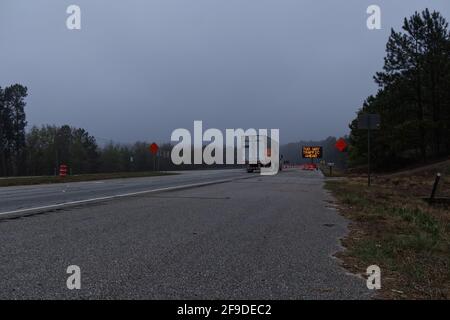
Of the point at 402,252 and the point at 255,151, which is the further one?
the point at 255,151

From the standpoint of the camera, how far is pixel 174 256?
5844mm

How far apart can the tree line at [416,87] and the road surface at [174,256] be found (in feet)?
124

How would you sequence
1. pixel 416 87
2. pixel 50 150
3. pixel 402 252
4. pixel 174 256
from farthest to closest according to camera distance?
1. pixel 50 150
2. pixel 416 87
3. pixel 402 252
4. pixel 174 256

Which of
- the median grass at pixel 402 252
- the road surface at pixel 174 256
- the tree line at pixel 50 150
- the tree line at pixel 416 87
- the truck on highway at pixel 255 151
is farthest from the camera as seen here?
the tree line at pixel 50 150

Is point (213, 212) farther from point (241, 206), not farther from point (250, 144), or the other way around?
point (250, 144)

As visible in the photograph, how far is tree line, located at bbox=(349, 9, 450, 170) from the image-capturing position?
4391 centimetres

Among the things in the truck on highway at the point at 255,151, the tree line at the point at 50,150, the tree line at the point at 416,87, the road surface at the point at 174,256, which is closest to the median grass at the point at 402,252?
the road surface at the point at 174,256

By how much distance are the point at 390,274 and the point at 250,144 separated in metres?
47.1

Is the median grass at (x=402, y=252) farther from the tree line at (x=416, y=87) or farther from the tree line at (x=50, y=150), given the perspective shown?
the tree line at (x=50, y=150)

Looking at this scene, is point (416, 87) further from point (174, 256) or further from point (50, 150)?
point (50, 150)

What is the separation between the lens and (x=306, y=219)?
9.88 m

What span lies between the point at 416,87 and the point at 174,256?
4766cm

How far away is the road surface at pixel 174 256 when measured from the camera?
4387 millimetres

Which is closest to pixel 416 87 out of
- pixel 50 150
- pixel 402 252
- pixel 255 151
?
pixel 255 151
